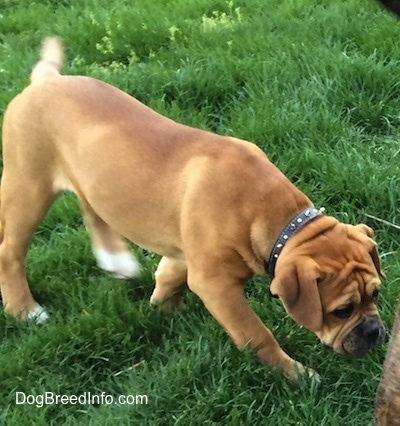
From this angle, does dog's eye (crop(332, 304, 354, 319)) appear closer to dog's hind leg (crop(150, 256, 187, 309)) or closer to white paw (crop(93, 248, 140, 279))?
dog's hind leg (crop(150, 256, 187, 309))

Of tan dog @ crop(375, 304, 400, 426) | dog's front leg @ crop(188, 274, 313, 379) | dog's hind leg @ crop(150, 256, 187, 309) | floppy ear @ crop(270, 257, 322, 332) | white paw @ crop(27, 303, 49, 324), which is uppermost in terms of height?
tan dog @ crop(375, 304, 400, 426)

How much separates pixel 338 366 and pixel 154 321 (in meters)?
0.74

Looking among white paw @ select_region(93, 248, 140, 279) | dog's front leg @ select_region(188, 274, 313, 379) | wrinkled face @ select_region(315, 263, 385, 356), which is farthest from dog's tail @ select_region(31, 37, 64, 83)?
wrinkled face @ select_region(315, 263, 385, 356)

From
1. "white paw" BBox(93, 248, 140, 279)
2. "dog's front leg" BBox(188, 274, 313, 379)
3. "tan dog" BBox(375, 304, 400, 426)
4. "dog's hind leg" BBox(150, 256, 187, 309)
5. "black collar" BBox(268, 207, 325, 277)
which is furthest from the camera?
"white paw" BBox(93, 248, 140, 279)

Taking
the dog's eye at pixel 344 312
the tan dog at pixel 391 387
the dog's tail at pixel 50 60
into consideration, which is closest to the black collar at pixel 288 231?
the dog's eye at pixel 344 312

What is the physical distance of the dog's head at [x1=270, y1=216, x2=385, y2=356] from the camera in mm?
2725

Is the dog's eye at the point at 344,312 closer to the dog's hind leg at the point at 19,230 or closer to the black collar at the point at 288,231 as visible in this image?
the black collar at the point at 288,231

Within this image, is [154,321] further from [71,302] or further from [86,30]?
[86,30]

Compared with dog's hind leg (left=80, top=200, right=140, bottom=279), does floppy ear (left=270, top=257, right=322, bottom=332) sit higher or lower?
higher

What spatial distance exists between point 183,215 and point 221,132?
1.32 m

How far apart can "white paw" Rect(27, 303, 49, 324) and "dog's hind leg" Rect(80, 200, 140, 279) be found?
0.32m

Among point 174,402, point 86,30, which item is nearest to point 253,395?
point 174,402

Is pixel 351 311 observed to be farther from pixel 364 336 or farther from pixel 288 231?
pixel 288 231

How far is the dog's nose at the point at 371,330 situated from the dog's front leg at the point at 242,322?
11.3 inches
